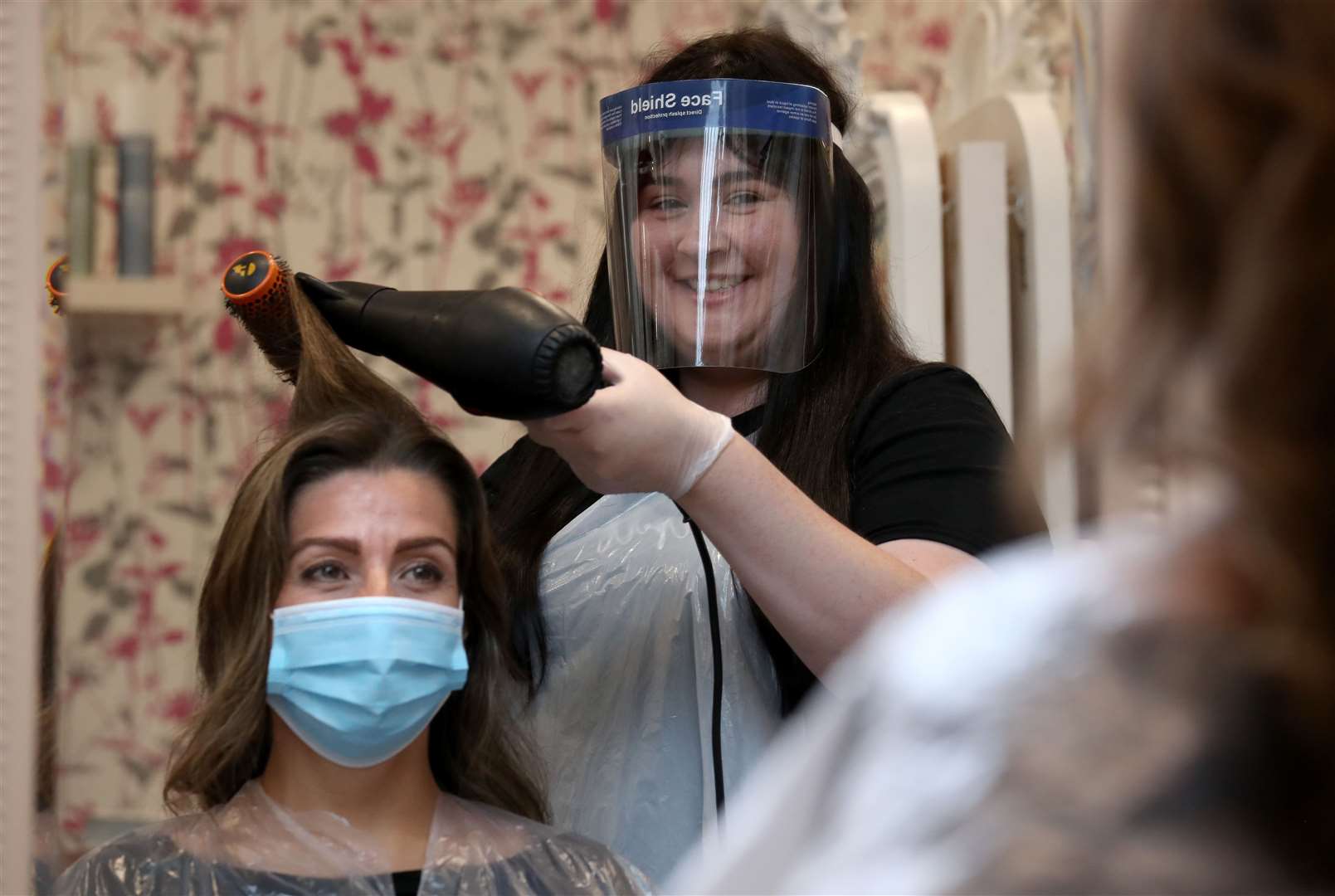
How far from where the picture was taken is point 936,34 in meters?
3.55

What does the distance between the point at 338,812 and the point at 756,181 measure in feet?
2.57

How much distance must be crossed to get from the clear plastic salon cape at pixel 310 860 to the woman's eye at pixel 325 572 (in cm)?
23

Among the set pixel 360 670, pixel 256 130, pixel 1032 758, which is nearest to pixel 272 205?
pixel 256 130

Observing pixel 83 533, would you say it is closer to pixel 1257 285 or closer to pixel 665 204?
pixel 665 204

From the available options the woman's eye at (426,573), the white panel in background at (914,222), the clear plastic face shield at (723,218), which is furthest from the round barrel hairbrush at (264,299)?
the white panel in background at (914,222)

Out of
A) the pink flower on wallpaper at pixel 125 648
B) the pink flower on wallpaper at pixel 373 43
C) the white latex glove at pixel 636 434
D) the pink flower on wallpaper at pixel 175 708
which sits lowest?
the pink flower on wallpaper at pixel 175 708

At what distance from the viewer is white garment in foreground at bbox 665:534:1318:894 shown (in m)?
0.48

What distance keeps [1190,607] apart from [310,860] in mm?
1218

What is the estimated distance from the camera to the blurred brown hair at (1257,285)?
18.9 inches

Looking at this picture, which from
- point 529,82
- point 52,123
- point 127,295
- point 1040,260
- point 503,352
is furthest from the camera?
point 529,82

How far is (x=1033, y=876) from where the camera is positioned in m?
0.49

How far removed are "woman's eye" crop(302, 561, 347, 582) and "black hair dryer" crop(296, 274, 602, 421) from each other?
0.29m

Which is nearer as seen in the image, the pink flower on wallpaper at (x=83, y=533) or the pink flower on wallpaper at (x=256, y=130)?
the pink flower on wallpaper at (x=83, y=533)

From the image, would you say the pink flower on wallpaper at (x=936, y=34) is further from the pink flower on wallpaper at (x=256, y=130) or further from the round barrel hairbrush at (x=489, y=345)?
the round barrel hairbrush at (x=489, y=345)
